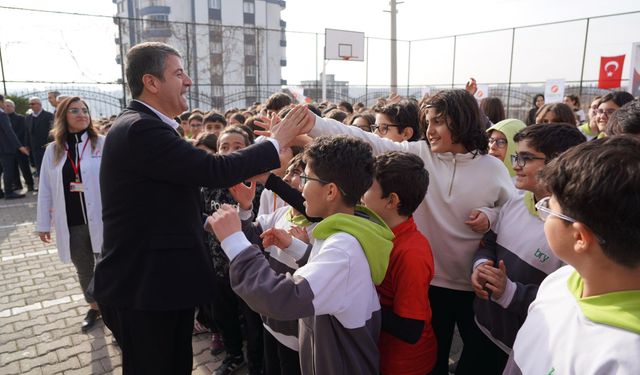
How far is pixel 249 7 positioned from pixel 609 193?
2056 inches

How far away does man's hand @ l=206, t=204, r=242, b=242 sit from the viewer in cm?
149

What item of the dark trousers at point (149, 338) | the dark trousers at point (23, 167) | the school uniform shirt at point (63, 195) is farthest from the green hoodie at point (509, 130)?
the dark trousers at point (23, 167)

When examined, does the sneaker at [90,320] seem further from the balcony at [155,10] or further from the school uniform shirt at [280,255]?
the balcony at [155,10]

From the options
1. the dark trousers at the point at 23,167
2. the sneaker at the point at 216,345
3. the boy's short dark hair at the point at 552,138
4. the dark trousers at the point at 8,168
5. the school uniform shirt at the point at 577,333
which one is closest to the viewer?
the school uniform shirt at the point at 577,333

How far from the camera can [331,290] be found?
1436 millimetres

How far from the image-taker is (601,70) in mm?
11367

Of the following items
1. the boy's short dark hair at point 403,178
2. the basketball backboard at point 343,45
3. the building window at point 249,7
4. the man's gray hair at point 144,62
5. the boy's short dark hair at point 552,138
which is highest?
the building window at point 249,7

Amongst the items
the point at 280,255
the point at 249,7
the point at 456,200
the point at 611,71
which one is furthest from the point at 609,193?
the point at 249,7

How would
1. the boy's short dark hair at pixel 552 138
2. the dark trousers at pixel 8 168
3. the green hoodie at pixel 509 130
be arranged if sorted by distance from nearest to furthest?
the boy's short dark hair at pixel 552 138, the green hoodie at pixel 509 130, the dark trousers at pixel 8 168

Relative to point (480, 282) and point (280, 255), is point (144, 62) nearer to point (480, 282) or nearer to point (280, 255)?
point (280, 255)

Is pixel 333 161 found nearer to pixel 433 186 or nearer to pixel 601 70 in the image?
pixel 433 186

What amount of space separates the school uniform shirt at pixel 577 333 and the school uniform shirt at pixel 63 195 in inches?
134

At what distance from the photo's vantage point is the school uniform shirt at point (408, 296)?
1.71 metres

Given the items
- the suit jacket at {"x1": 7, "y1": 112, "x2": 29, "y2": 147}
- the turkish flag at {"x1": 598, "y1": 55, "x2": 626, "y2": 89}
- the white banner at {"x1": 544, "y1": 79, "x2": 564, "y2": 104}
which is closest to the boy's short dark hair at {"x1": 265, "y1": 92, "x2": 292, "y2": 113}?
the suit jacket at {"x1": 7, "y1": 112, "x2": 29, "y2": 147}
